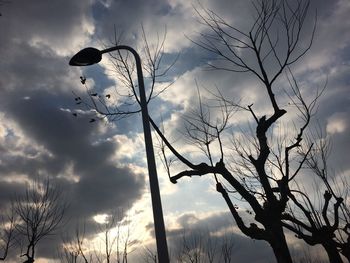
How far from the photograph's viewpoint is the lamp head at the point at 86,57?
4965 mm

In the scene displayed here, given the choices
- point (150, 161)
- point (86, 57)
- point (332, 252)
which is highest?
point (86, 57)

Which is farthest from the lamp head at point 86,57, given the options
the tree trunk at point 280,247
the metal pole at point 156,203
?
the tree trunk at point 280,247

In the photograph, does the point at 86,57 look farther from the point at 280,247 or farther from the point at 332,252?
the point at 332,252

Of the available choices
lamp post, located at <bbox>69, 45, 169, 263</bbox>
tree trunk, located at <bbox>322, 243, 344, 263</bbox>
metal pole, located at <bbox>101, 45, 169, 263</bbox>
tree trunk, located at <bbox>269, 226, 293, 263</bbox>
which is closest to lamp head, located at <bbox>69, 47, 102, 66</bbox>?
lamp post, located at <bbox>69, 45, 169, 263</bbox>

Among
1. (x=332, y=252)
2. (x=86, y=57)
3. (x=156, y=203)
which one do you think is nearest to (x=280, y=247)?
(x=332, y=252)

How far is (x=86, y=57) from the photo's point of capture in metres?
5.02

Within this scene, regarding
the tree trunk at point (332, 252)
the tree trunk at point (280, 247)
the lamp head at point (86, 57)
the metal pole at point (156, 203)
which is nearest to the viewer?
the metal pole at point (156, 203)

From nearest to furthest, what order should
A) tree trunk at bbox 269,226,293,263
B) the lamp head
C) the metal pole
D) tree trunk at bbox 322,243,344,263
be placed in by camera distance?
1. the metal pole
2. the lamp head
3. tree trunk at bbox 269,226,293,263
4. tree trunk at bbox 322,243,344,263

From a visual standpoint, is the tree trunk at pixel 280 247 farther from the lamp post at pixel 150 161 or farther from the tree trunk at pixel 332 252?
the lamp post at pixel 150 161

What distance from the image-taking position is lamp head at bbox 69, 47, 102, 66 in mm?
4965

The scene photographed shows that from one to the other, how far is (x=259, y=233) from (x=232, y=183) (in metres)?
1.18

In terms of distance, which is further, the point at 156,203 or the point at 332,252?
the point at 332,252

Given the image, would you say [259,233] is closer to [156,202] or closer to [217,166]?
[217,166]

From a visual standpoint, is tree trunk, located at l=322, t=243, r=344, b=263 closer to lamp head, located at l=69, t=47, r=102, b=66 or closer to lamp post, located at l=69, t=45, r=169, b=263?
lamp post, located at l=69, t=45, r=169, b=263
